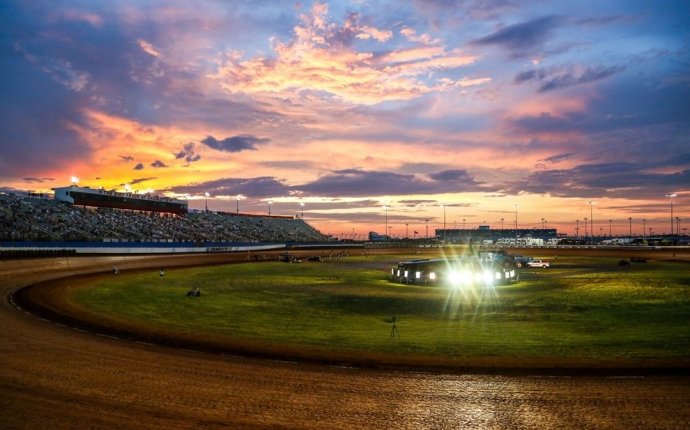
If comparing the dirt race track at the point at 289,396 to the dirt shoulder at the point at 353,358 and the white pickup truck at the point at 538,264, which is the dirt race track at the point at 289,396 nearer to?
the dirt shoulder at the point at 353,358

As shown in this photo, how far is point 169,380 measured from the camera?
50.8 feet

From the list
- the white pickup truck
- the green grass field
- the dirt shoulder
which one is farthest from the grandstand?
the dirt shoulder

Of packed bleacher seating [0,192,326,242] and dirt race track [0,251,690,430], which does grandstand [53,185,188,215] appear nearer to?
packed bleacher seating [0,192,326,242]

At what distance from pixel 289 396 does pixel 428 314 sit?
1761 cm

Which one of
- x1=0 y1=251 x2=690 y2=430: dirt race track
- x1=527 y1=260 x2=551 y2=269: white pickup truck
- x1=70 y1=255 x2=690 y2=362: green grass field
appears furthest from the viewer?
x1=527 y1=260 x2=551 y2=269: white pickup truck

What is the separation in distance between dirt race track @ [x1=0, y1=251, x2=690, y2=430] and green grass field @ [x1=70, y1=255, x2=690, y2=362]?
11.9ft

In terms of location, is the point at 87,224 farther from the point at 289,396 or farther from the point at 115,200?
the point at 289,396

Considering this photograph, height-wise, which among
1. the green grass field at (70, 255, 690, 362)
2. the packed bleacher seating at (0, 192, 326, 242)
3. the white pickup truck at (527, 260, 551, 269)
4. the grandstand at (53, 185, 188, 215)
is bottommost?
the green grass field at (70, 255, 690, 362)

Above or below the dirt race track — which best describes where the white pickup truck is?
above

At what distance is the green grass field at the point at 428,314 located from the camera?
21.0m

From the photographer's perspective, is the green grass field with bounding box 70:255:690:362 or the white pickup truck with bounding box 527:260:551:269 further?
the white pickup truck with bounding box 527:260:551:269

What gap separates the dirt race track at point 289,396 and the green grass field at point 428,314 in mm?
3637

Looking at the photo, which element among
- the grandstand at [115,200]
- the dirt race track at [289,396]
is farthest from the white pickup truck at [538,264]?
the grandstand at [115,200]

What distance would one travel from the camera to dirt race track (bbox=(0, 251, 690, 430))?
12.2m
